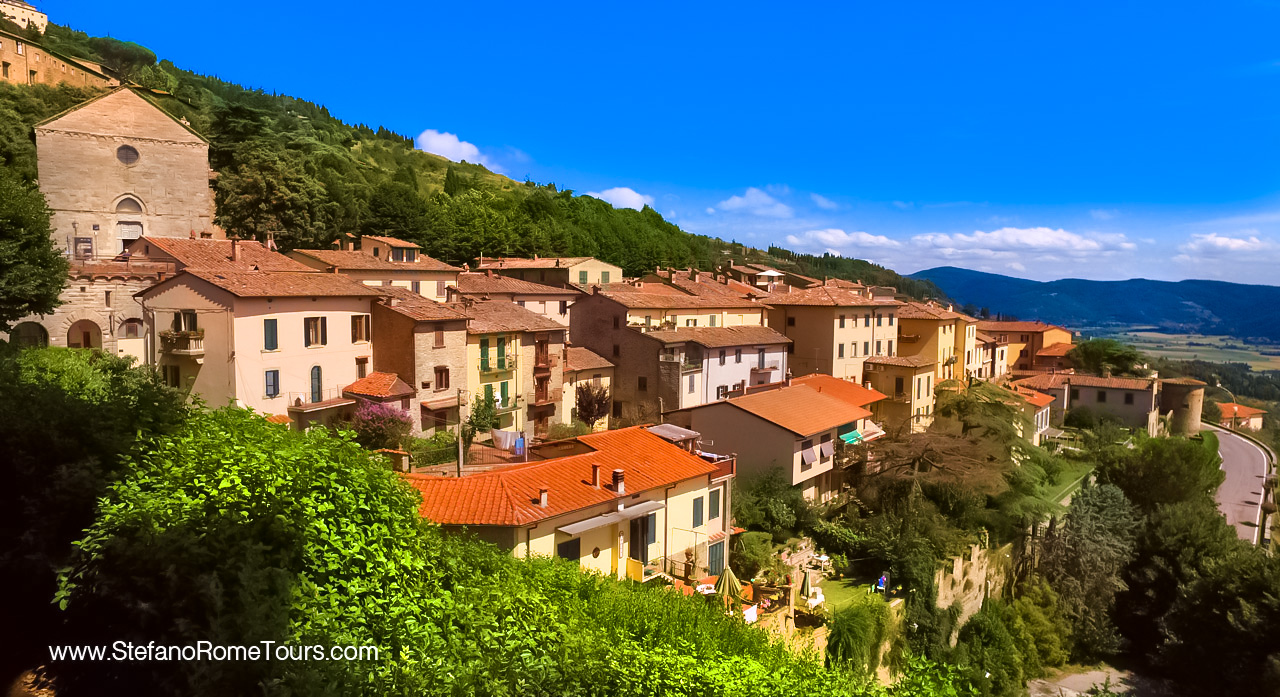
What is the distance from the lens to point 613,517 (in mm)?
20125

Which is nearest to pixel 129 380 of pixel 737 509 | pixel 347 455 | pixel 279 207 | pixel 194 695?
pixel 347 455

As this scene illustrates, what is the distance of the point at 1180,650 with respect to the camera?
32750 mm

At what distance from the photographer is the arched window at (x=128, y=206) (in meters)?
41.0

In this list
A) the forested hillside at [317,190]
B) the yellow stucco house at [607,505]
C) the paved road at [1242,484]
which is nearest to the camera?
the yellow stucco house at [607,505]

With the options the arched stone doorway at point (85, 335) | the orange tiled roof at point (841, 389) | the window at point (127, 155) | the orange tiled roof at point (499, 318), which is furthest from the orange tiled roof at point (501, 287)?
the window at point (127, 155)

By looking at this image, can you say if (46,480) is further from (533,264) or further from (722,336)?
(533,264)

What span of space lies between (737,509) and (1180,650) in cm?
2035

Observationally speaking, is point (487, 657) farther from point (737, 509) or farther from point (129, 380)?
point (737, 509)

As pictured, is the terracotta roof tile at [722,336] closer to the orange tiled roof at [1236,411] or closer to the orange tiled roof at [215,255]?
the orange tiled roof at [215,255]

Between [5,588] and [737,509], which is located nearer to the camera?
[5,588]

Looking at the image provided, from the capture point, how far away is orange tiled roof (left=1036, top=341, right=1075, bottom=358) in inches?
3071

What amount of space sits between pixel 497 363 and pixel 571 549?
51.1 ft

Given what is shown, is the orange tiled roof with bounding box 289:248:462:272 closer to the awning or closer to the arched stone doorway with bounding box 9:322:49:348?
the arched stone doorway with bounding box 9:322:49:348

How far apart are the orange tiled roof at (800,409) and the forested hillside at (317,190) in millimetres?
28146
